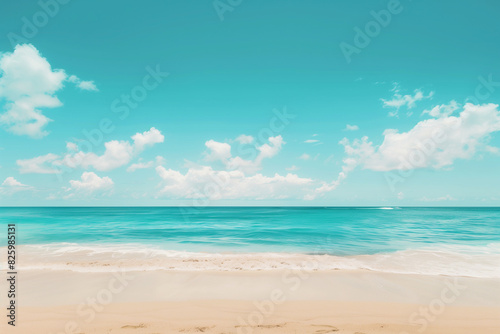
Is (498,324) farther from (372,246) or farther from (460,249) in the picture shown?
(460,249)

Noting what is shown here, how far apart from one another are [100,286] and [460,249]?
2344 centimetres

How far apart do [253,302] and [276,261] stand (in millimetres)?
6414

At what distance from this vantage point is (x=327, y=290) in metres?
9.04

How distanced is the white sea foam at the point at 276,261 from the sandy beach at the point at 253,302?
1.13 metres

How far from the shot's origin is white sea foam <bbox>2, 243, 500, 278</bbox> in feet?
40.2

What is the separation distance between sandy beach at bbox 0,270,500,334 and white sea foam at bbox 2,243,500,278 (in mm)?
1133

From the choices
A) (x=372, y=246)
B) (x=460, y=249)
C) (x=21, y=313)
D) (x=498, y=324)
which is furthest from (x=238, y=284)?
(x=460, y=249)

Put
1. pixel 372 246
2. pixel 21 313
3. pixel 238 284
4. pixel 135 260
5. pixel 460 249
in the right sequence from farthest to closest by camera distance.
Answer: pixel 372 246 < pixel 460 249 < pixel 135 260 < pixel 238 284 < pixel 21 313

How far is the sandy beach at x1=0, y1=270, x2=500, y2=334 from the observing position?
6.33 m

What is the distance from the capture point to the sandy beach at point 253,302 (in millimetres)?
6328

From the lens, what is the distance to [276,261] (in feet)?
46.2

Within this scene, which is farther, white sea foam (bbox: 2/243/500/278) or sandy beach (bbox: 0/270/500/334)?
white sea foam (bbox: 2/243/500/278)

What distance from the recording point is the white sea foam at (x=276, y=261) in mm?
12242

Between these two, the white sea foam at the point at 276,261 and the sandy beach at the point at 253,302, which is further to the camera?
the white sea foam at the point at 276,261
